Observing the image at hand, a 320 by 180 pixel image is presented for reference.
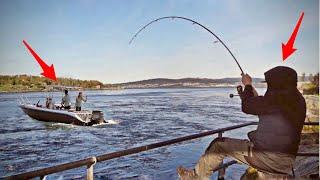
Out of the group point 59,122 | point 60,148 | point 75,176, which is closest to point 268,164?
point 75,176

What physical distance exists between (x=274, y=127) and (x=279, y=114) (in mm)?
77

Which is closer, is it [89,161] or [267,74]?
[89,161]

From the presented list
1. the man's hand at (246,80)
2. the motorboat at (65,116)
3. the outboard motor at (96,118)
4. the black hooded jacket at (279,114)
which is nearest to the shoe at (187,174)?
the black hooded jacket at (279,114)

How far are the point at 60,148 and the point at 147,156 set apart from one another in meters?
4.26

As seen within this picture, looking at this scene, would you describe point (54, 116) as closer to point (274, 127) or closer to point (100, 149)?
point (100, 149)

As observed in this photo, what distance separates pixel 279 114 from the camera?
184 cm

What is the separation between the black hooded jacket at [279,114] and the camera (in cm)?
185

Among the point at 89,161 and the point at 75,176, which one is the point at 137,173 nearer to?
the point at 75,176

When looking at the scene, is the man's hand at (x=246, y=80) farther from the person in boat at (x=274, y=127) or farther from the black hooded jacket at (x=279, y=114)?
the black hooded jacket at (x=279, y=114)

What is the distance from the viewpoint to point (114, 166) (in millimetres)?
9727

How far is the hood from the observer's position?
1.92 metres

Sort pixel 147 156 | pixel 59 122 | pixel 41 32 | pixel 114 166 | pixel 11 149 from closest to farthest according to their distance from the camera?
pixel 114 166 → pixel 147 156 → pixel 11 149 → pixel 59 122 → pixel 41 32

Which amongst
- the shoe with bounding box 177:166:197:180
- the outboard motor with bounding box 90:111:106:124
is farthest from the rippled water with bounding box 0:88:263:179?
the shoe with bounding box 177:166:197:180

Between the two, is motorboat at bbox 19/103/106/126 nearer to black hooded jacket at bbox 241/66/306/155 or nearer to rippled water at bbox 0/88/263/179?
rippled water at bbox 0/88/263/179
